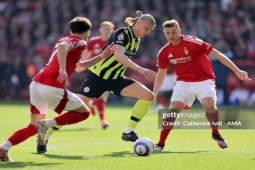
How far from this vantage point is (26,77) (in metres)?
28.0

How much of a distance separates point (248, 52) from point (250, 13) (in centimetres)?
265

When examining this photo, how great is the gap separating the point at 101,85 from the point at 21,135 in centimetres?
299

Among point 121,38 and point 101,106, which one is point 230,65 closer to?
point 121,38

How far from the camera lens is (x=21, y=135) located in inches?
390

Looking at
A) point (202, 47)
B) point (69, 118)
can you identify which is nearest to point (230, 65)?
point (202, 47)

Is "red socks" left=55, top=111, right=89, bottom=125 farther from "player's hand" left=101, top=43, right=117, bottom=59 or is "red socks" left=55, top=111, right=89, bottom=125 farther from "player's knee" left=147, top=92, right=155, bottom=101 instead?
"player's knee" left=147, top=92, right=155, bottom=101

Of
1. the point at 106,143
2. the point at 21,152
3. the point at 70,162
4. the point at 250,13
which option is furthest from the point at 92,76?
the point at 250,13

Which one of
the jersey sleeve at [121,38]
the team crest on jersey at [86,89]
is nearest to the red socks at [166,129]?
the jersey sleeve at [121,38]

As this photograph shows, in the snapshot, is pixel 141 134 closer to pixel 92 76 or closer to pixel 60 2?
pixel 92 76

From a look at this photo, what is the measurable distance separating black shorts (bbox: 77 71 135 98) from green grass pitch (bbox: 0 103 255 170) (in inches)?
37.2

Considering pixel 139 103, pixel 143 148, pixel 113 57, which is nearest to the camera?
pixel 143 148

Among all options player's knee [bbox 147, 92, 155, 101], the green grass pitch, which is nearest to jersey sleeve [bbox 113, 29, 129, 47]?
player's knee [bbox 147, 92, 155, 101]

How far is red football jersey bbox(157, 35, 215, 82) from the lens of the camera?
11.9 metres

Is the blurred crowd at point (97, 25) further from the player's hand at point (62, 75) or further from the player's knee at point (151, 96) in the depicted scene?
the player's hand at point (62, 75)
